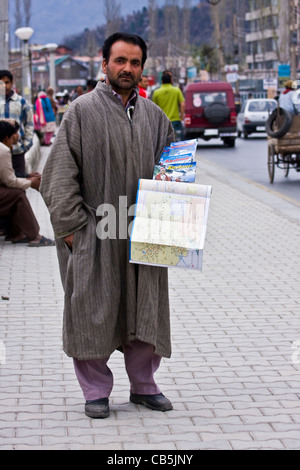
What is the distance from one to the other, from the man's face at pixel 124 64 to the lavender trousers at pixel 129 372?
129 cm

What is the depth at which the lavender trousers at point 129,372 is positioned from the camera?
→ 474cm

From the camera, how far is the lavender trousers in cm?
474

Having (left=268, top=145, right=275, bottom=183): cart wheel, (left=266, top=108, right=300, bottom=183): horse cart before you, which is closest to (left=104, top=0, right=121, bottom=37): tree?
(left=268, top=145, right=275, bottom=183): cart wheel

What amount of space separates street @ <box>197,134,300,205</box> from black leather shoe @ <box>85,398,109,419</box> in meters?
10.0

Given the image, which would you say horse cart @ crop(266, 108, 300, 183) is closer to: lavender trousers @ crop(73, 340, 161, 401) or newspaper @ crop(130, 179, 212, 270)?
lavender trousers @ crop(73, 340, 161, 401)

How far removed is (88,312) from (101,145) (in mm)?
809

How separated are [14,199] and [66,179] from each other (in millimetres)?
5853

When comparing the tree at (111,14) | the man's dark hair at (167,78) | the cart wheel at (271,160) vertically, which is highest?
the tree at (111,14)

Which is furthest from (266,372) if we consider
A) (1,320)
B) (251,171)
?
(251,171)

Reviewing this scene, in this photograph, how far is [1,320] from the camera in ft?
22.9

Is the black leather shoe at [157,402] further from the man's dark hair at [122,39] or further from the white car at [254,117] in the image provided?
the white car at [254,117]

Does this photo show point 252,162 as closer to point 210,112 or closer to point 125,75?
point 210,112

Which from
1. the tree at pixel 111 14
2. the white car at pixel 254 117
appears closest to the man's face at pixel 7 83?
the white car at pixel 254 117
